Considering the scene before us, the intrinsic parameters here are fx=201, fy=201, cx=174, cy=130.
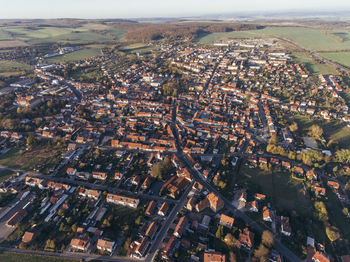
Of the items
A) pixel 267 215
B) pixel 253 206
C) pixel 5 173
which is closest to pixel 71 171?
pixel 5 173

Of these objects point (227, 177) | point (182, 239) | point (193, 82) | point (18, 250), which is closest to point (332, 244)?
point (227, 177)

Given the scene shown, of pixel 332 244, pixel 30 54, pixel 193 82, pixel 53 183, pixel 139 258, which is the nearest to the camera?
pixel 139 258

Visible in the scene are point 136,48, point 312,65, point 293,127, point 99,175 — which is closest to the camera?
point 99,175

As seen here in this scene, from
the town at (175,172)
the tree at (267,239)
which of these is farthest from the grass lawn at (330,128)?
the tree at (267,239)

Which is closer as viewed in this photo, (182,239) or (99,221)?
(182,239)

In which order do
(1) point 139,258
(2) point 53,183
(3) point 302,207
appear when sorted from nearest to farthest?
1. (1) point 139,258
2. (3) point 302,207
3. (2) point 53,183

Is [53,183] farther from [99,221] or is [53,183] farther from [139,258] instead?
[139,258]

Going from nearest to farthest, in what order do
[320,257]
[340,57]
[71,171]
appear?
1. [320,257]
2. [71,171]
3. [340,57]

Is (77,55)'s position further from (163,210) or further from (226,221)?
(226,221)
